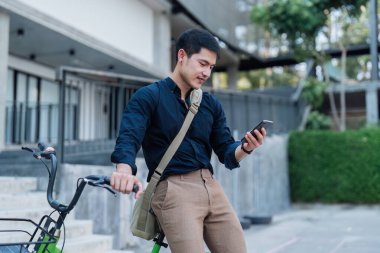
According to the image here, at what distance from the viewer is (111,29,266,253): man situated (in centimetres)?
234

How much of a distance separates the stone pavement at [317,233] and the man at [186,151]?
14.6 feet

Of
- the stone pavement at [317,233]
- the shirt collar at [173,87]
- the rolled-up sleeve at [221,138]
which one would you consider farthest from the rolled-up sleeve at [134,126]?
the stone pavement at [317,233]

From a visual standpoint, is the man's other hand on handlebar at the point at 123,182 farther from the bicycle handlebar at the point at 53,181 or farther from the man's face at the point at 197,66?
the man's face at the point at 197,66

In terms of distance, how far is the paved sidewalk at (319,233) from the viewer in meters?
7.43

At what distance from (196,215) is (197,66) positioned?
0.74 metres

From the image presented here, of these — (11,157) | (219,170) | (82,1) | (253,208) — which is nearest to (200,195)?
(11,157)

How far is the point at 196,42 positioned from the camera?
250cm

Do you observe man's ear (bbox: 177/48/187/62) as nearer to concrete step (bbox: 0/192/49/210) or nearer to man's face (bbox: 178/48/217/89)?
man's face (bbox: 178/48/217/89)

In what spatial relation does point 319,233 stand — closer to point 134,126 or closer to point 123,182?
point 134,126

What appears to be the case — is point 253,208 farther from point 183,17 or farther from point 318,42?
point 318,42

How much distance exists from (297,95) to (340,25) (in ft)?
9.83

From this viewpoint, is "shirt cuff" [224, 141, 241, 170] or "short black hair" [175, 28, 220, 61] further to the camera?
"shirt cuff" [224, 141, 241, 170]

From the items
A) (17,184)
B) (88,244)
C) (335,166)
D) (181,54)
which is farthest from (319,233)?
(181,54)

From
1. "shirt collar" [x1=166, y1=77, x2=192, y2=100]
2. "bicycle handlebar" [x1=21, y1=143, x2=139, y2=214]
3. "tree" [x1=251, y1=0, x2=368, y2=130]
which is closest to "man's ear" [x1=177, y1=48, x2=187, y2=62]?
"shirt collar" [x1=166, y1=77, x2=192, y2=100]
